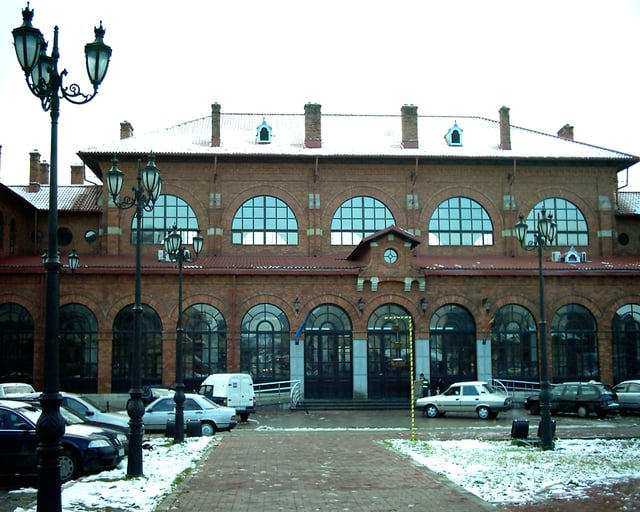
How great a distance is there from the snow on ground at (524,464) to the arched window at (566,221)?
2225 centimetres

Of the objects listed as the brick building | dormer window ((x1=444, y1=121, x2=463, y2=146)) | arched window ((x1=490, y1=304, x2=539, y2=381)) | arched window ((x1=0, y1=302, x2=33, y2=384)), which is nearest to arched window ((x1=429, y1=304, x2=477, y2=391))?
the brick building

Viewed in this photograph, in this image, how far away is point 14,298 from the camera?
36.4m

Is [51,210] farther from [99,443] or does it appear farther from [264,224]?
[264,224]

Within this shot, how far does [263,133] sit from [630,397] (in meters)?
22.2

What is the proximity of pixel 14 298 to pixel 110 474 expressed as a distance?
23584 millimetres

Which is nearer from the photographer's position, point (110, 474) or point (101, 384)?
point (110, 474)

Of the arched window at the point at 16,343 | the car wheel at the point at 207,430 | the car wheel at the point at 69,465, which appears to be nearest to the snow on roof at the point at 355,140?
the arched window at the point at 16,343

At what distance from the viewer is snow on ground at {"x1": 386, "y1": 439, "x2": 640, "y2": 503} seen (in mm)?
13430

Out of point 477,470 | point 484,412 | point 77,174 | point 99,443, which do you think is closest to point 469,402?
point 484,412

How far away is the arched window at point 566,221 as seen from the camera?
41.9m

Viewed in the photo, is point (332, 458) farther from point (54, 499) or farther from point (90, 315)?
point (90, 315)

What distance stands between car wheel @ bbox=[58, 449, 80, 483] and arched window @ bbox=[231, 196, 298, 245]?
26366 mm

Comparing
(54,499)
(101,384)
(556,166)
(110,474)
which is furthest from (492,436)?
(556,166)

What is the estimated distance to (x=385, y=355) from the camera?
37469 millimetres
